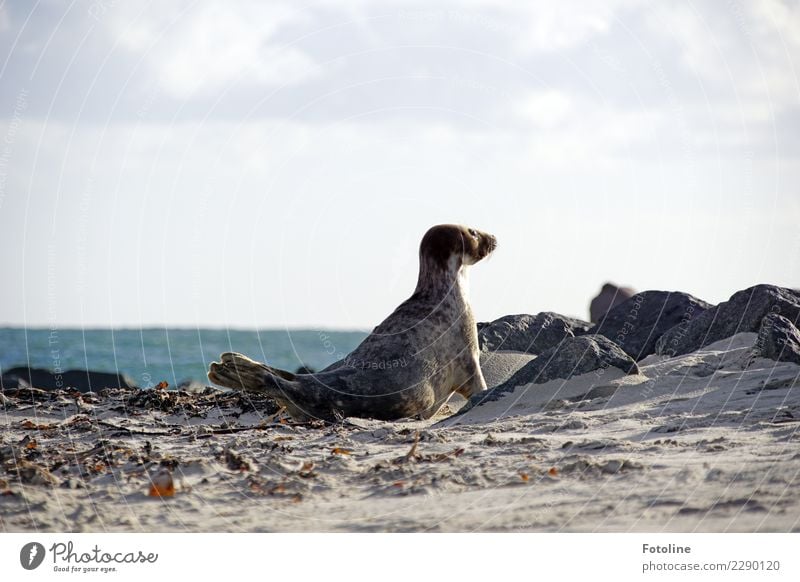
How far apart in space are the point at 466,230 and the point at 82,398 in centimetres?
448

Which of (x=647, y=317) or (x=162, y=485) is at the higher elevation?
(x=647, y=317)

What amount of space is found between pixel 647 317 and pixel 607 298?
7452 mm

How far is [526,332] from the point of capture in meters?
12.3

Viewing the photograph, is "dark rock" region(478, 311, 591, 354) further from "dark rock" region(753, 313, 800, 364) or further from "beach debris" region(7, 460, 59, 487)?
"beach debris" region(7, 460, 59, 487)

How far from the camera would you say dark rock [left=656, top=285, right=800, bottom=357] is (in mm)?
10328

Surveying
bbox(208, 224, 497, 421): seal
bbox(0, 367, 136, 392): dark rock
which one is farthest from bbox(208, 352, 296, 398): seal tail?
bbox(0, 367, 136, 392): dark rock

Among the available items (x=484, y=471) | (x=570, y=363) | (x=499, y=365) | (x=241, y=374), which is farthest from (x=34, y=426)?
(x=499, y=365)

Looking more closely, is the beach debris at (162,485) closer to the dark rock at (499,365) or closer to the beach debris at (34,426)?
the beach debris at (34,426)

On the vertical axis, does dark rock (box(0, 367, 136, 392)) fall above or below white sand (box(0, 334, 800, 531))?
above

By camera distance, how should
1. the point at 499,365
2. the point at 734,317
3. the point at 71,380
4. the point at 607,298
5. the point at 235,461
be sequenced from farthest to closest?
the point at 607,298 → the point at 71,380 → the point at 499,365 → the point at 734,317 → the point at 235,461

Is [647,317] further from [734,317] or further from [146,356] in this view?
[146,356]

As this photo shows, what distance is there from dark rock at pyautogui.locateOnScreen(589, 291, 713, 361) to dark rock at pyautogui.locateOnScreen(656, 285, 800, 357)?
0.63 m

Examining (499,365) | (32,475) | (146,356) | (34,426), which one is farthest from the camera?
(146,356)

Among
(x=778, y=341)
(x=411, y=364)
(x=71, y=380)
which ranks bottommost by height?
A: (x=778, y=341)
